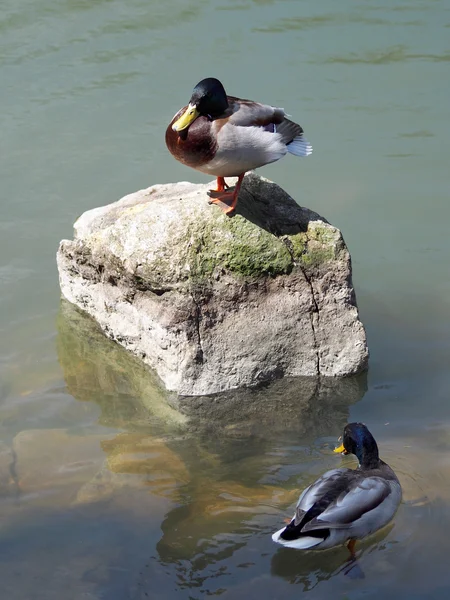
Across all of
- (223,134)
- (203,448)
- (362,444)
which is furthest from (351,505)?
(223,134)

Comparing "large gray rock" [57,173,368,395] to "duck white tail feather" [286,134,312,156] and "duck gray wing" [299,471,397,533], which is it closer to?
"duck white tail feather" [286,134,312,156]

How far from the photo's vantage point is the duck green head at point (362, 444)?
173 inches

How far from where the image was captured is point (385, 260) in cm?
671

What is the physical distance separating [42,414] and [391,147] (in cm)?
443

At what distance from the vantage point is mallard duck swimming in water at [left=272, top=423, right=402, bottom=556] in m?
3.83

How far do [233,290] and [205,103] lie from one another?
1.05 meters

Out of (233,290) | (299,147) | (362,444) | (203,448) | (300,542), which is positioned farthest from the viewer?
(299,147)

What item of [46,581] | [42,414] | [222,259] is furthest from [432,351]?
[46,581]

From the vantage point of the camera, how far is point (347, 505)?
13.0 ft

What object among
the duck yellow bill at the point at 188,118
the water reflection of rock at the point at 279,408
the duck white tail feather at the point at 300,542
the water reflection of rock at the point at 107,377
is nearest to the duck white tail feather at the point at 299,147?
Answer: the duck yellow bill at the point at 188,118

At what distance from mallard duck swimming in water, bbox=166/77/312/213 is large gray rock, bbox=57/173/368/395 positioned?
24 centimetres

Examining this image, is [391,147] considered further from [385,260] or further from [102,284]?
[102,284]

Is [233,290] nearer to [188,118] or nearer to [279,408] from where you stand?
[279,408]

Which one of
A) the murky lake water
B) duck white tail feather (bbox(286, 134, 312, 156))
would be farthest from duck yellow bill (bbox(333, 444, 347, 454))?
→ duck white tail feather (bbox(286, 134, 312, 156))
